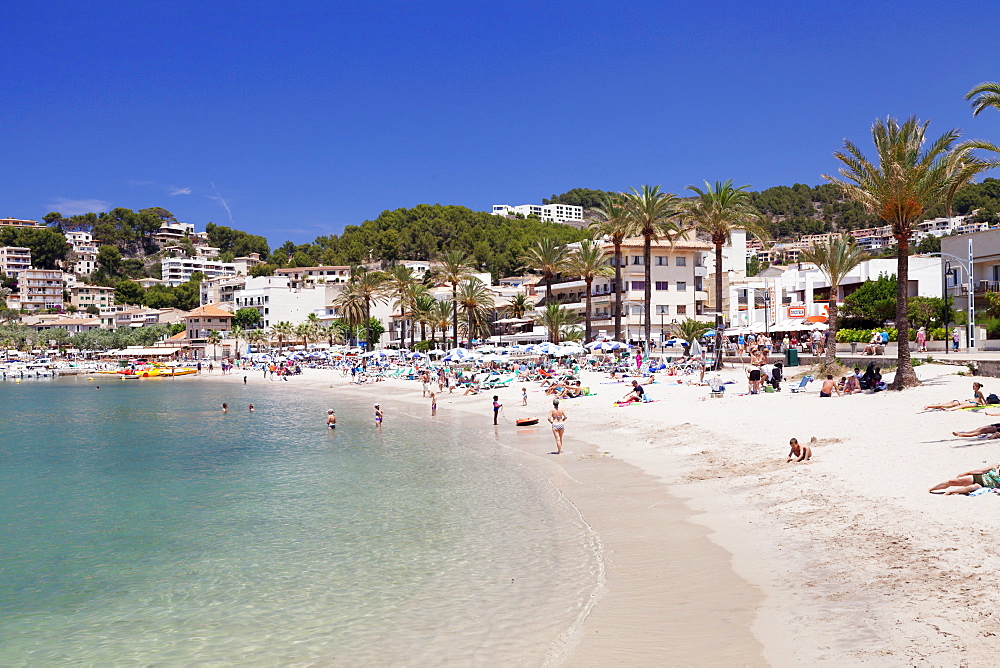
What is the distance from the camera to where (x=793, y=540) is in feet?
34.0

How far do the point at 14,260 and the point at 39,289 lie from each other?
14306mm

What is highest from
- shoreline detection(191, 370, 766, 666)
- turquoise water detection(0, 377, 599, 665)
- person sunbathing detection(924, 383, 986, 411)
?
person sunbathing detection(924, 383, 986, 411)

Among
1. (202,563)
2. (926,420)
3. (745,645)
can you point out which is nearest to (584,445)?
(926,420)

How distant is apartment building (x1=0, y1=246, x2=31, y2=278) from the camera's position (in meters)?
166

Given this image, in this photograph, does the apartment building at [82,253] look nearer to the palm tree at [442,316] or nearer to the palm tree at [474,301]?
the palm tree at [442,316]

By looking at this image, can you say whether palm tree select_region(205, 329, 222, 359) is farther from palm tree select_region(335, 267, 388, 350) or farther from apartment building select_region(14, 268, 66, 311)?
apartment building select_region(14, 268, 66, 311)

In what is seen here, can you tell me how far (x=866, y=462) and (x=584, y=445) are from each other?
9222 millimetres

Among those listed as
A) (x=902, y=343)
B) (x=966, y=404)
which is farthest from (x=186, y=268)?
(x=966, y=404)

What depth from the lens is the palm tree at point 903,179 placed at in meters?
21.0

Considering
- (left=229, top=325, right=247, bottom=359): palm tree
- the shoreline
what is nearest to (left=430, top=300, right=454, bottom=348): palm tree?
(left=229, top=325, right=247, bottom=359): palm tree

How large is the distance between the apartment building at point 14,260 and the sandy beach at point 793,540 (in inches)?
7141

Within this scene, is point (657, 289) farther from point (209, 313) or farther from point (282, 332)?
point (209, 313)

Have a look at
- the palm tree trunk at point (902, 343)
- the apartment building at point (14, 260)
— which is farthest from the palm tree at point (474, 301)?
the apartment building at point (14, 260)

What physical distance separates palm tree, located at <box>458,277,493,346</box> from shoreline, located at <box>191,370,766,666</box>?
Result: 47451mm
